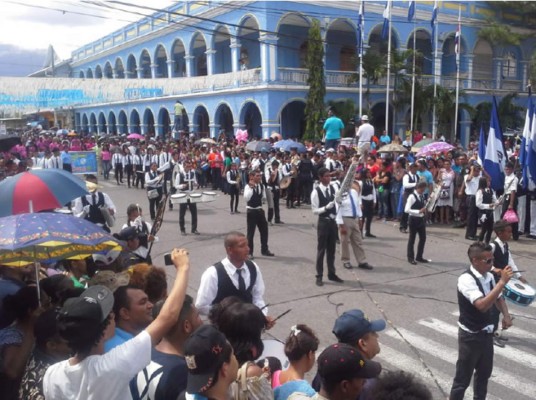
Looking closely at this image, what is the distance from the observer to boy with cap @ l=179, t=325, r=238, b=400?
242cm

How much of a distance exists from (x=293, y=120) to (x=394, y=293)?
2240cm

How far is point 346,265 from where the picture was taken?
31.4ft

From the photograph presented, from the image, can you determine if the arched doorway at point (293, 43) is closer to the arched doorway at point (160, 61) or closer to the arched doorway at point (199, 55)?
the arched doorway at point (199, 55)

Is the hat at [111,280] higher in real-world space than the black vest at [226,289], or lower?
higher

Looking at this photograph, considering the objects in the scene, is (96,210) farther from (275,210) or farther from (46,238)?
(275,210)

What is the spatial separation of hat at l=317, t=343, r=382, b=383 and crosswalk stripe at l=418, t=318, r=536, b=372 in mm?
3957

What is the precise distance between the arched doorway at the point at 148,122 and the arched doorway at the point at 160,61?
9.32 ft

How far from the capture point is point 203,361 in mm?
2420

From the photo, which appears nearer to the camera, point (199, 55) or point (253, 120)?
point (253, 120)

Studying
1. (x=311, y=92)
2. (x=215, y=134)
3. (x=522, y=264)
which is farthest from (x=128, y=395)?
(x=215, y=134)

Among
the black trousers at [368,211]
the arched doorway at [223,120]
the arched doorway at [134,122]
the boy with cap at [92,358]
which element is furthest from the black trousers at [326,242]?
the arched doorway at [134,122]

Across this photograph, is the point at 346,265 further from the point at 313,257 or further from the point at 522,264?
the point at 522,264

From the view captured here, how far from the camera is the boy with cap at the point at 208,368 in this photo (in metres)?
2.42

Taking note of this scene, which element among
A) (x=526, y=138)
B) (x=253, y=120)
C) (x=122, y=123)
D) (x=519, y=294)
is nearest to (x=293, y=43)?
(x=253, y=120)
